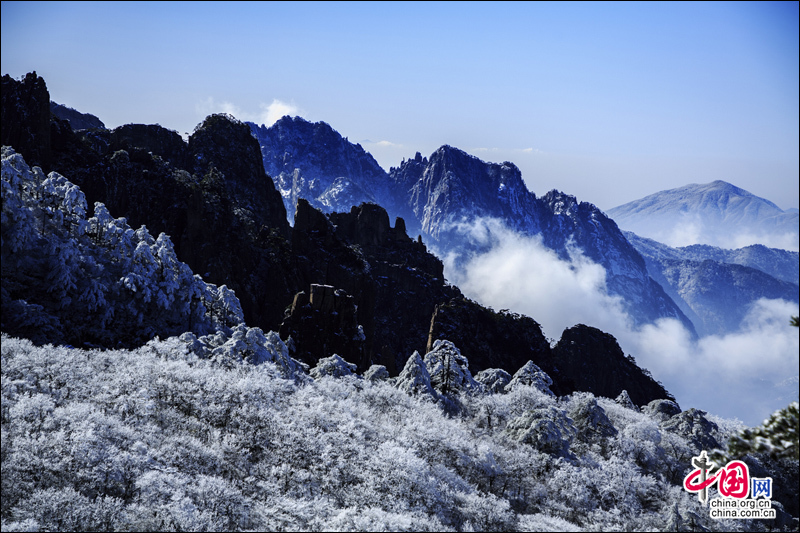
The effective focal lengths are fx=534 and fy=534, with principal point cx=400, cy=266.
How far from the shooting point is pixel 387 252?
545 feet

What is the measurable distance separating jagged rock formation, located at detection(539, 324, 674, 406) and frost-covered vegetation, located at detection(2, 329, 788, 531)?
3108 inches

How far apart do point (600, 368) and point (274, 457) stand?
116775mm

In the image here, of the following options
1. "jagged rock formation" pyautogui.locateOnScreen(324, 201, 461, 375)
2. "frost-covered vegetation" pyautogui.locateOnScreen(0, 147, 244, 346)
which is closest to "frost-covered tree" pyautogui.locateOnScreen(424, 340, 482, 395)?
"jagged rock formation" pyautogui.locateOnScreen(324, 201, 461, 375)

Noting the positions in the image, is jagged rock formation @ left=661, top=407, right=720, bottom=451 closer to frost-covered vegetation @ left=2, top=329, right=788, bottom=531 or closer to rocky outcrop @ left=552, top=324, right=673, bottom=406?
frost-covered vegetation @ left=2, top=329, right=788, bottom=531

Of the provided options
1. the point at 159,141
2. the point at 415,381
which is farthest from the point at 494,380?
the point at 159,141

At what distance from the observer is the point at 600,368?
13762 cm

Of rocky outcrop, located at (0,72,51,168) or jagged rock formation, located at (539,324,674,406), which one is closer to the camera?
rocky outcrop, located at (0,72,51,168)

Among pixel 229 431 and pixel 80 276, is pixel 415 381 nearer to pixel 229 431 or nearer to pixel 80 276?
pixel 229 431

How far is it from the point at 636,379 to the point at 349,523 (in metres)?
122

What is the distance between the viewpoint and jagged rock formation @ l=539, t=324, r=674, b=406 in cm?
13309

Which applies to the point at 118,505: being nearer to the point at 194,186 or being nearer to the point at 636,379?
the point at 194,186

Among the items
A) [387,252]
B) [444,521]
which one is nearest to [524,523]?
[444,521]

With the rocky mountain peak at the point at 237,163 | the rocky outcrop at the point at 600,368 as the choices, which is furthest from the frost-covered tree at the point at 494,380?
the rocky mountain peak at the point at 237,163

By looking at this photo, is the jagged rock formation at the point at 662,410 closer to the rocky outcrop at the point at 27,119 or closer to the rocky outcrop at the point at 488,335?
the rocky outcrop at the point at 488,335
